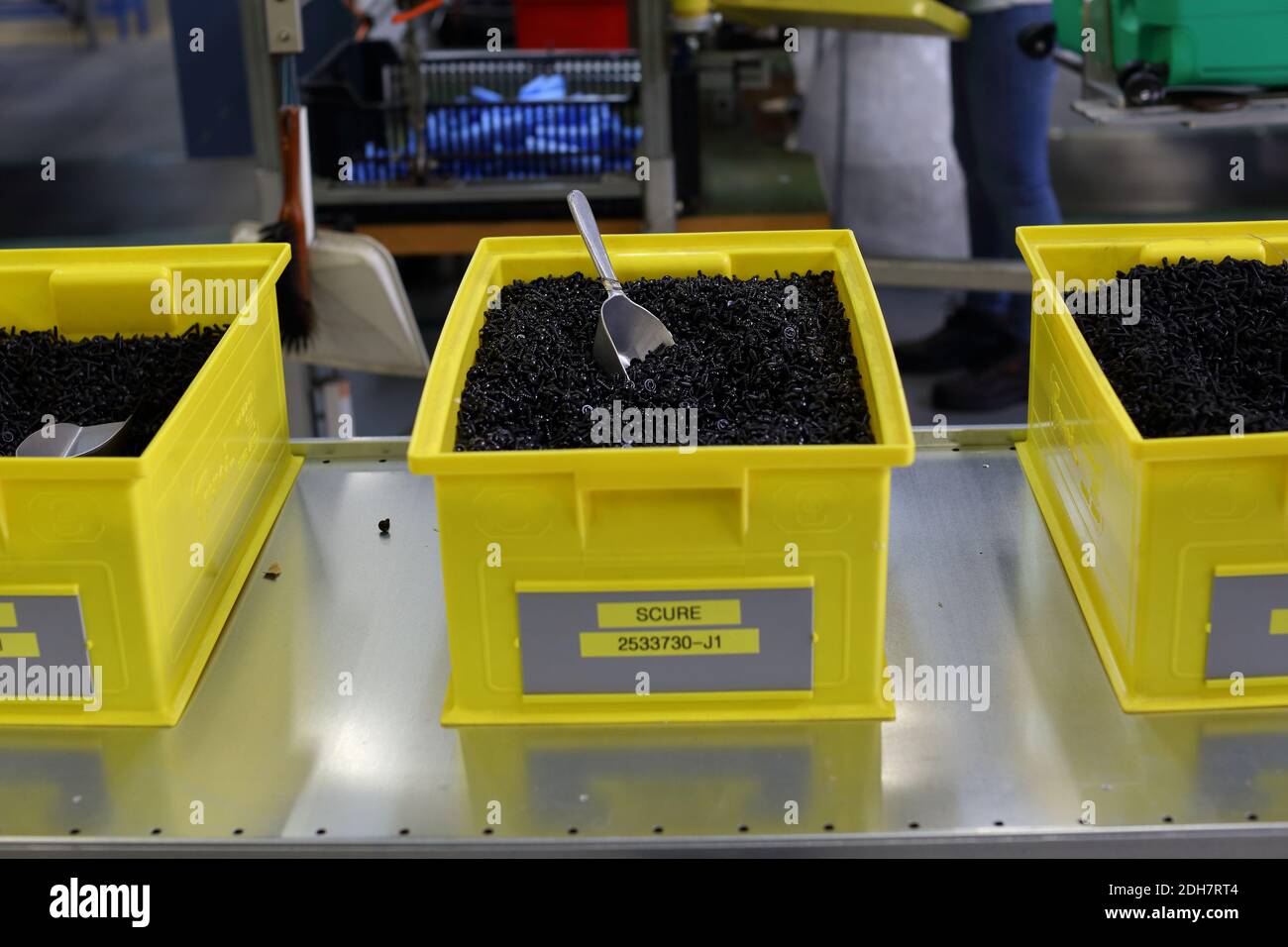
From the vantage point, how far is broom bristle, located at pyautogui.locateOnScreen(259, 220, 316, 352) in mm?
2174

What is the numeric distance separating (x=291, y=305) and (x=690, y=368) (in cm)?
121

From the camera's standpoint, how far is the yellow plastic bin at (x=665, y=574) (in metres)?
0.96

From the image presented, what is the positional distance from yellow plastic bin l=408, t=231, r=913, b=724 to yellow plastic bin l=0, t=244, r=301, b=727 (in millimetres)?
214

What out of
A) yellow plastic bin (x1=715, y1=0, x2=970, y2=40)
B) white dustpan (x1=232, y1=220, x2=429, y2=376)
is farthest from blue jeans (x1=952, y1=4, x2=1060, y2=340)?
white dustpan (x1=232, y1=220, x2=429, y2=376)

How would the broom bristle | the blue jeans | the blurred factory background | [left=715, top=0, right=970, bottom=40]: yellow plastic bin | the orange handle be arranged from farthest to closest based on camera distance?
the blue jeans → the blurred factory background → [left=715, top=0, right=970, bottom=40]: yellow plastic bin → the broom bristle → the orange handle

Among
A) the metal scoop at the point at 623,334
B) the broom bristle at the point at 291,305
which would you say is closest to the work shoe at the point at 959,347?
the broom bristle at the point at 291,305

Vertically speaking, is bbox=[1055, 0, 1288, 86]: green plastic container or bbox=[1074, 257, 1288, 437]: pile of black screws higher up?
bbox=[1055, 0, 1288, 86]: green plastic container

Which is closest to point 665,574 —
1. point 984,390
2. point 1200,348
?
point 1200,348

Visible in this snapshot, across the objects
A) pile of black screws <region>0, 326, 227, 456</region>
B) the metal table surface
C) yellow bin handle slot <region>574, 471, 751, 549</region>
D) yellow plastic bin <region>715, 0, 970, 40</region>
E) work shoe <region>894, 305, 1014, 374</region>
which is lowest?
work shoe <region>894, 305, 1014, 374</region>

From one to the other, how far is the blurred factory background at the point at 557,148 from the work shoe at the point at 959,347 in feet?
0.22

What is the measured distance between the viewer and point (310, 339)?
2.27 metres

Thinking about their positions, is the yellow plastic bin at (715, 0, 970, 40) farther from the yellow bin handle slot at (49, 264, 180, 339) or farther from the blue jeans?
the yellow bin handle slot at (49, 264, 180, 339)

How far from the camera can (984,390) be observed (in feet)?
11.3

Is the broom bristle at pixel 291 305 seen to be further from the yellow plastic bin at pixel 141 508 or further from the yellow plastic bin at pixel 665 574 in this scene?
the yellow plastic bin at pixel 665 574
